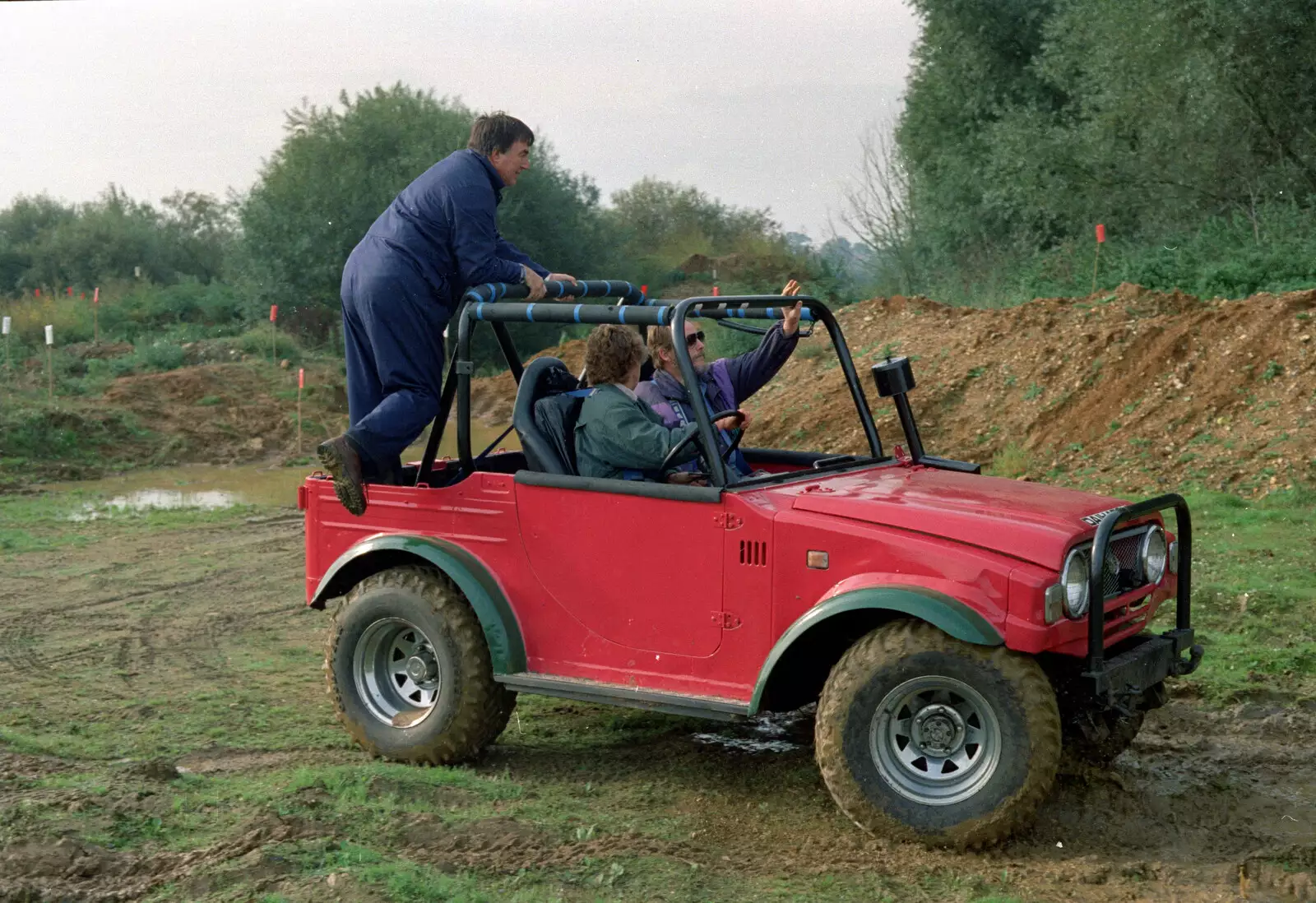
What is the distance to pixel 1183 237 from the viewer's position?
22.2 meters

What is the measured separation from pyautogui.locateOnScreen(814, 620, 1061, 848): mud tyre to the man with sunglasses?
4.26 feet

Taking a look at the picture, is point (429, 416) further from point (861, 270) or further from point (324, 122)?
point (324, 122)

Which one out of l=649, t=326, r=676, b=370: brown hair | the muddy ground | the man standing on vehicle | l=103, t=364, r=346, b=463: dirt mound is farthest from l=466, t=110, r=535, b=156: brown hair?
l=103, t=364, r=346, b=463: dirt mound

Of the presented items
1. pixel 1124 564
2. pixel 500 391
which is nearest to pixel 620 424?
pixel 1124 564

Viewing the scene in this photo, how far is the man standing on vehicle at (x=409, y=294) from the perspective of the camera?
5980 mm

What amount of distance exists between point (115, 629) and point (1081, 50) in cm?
2269

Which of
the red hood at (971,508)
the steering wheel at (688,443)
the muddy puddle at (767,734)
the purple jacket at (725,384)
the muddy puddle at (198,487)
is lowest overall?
the muddy puddle at (767,734)

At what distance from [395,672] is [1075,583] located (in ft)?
9.64

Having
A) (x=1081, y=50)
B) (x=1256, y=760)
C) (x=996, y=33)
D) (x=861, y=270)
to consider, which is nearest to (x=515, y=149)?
(x=1256, y=760)

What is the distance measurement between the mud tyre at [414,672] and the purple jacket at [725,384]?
118cm

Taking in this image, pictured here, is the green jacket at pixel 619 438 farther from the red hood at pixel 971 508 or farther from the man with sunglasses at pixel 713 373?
the red hood at pixel 971 508

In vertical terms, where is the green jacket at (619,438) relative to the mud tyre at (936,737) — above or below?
above

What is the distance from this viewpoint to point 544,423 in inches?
228

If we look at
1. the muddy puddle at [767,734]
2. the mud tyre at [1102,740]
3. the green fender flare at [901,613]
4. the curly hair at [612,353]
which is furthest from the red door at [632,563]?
the mud tyre at [1102,740]
